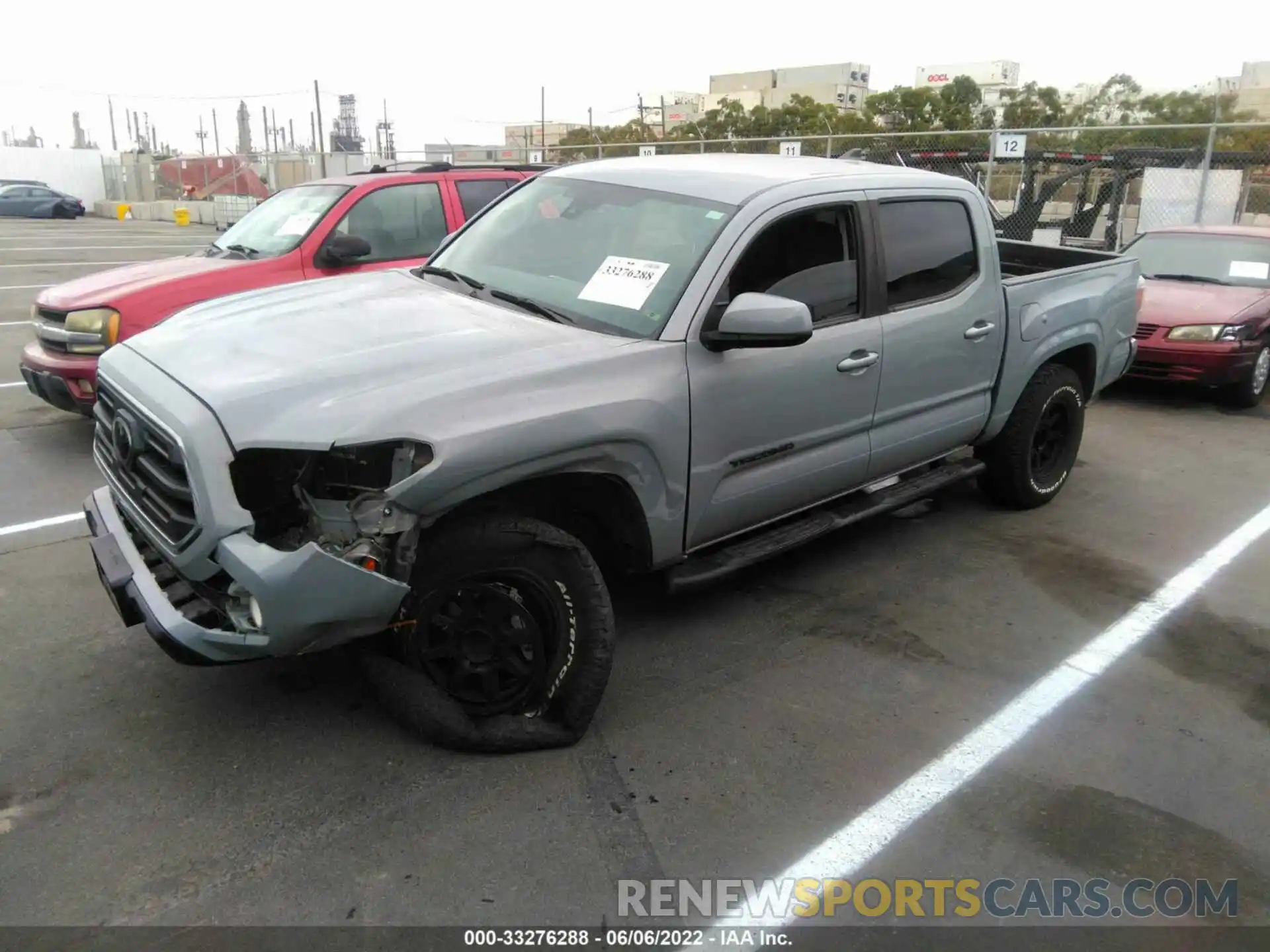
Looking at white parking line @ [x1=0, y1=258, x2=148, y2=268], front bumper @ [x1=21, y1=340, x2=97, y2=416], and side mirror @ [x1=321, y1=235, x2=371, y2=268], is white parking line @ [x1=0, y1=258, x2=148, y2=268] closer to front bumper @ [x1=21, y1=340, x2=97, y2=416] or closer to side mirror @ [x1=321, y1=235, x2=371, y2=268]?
front bumper @ [x1=21, y1=340, x2=97, y2=416]

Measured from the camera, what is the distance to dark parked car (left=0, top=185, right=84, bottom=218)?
104 feet

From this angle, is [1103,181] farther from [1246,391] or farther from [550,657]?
[550,657]

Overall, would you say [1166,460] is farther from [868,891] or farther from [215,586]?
[215,586]

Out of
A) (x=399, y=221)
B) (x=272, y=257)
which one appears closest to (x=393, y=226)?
(x=399, y=221)

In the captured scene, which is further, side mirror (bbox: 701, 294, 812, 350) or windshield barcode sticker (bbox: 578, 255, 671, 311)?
windshield barcode sticker (bbox: 578, 255, 671, 311)

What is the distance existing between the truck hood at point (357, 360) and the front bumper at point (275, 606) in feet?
1.10

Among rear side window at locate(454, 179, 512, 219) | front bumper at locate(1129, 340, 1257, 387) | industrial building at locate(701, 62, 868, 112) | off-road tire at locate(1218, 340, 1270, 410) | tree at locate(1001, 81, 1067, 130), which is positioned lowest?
off-road tire at locate(1218, 340, 1270, 410)

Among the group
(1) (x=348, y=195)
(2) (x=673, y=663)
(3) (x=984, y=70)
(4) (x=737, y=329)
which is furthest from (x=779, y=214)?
(3) (x=984, y=70)

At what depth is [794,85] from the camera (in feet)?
327

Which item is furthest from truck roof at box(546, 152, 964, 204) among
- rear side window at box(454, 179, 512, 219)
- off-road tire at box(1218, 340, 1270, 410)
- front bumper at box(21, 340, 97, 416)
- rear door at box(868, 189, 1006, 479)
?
off-road tire at box(1218, 340, 1270, 410)

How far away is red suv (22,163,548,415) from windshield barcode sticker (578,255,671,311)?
3109mm

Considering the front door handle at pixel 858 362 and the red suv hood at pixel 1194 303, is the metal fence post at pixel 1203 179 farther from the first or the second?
the front door handle at pixel 858 362

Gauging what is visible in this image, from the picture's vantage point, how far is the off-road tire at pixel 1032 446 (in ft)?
17.8

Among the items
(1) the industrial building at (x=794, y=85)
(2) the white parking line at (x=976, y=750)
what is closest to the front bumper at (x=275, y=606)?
(2) the white parking line at (x=976, y=750)
